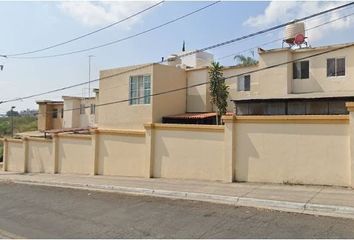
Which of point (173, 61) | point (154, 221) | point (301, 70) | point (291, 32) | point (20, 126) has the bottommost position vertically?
point (154, 221)

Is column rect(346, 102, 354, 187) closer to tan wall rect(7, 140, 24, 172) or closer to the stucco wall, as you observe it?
the stucco wall

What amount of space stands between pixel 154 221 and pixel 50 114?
37.9 meters

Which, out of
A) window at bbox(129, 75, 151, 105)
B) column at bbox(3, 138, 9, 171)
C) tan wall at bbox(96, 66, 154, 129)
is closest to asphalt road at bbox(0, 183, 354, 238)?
tan wall at bbox(96, 66, 154, 129)

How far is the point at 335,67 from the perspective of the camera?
22.2 m

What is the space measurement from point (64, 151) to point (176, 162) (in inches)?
361

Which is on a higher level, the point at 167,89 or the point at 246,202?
the point at 167,89

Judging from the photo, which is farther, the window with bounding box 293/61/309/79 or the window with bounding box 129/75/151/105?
the window with bounding box 129/75/151/105

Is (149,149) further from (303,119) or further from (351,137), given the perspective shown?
(351,137)

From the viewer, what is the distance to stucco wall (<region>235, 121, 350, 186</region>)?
1248cm

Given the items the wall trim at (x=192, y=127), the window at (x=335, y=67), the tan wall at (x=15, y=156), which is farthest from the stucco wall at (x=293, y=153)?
the tan wall at (x=15, y=156)

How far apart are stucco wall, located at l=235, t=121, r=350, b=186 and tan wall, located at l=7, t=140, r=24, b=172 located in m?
18.0

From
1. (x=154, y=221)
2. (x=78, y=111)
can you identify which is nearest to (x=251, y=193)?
(x=154, y=221)

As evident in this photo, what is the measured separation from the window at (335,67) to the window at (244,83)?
4.82m

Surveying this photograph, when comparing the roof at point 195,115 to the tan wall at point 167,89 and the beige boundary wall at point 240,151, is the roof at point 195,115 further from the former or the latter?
the beige boundary wall at point 240,151
